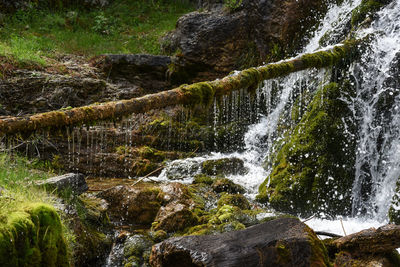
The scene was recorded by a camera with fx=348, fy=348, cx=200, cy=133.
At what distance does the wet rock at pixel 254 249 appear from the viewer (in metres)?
3.32

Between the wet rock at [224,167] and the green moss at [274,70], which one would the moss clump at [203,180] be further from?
the green moss at [274,70]

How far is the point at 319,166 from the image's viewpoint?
640 cm

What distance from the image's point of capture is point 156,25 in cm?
1725

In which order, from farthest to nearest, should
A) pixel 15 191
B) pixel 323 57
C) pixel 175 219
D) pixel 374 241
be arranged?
pixel 323 57
pixel 175 219
pixel 15 191
pixel 374 241

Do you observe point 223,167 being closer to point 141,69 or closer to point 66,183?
point 66,183

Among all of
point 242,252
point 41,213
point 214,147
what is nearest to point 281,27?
point 214,147

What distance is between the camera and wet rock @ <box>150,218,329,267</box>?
3318mm

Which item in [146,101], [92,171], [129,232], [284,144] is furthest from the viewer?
[92,171]

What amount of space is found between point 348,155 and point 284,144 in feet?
4.83

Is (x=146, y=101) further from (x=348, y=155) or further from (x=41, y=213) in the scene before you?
(x=348, y=155)

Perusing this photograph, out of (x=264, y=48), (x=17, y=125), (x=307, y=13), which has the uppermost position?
(x=307, y=13)

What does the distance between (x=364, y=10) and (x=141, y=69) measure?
7.43 metres

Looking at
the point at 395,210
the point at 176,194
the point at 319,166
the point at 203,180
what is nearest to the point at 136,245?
the point at 176,194

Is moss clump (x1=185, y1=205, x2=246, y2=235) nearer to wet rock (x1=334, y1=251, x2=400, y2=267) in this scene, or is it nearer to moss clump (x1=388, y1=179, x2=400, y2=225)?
wet rock (x1=334, y1=251, x2=400, y2=267)
